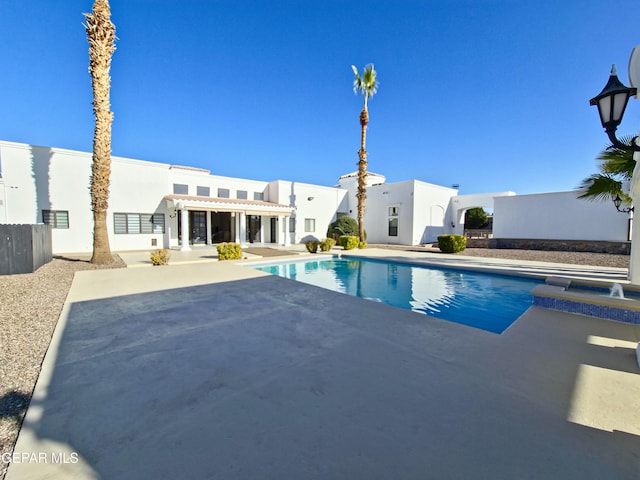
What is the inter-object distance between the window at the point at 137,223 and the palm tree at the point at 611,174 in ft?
73.6

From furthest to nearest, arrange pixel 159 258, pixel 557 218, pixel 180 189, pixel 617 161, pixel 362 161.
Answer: pixel 362 161 → pixel 180 189 → pixel 557 218 → pixel 159 258 → pixel 617 161

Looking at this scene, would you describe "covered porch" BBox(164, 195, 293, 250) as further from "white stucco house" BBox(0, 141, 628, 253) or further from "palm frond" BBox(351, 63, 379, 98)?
"palm frond" BBox(351, 63, 379, 98)

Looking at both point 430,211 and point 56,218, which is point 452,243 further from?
point 56,218

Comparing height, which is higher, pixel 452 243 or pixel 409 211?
pixel 409 211

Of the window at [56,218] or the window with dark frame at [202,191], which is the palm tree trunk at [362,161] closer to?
the window with dark frame at [202,191]

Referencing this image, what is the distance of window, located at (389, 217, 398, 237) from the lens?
25.4 meters

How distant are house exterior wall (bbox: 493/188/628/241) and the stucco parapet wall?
1707 cm

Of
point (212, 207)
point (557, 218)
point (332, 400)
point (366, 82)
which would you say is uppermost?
point (366, 82)

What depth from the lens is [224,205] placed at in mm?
18969

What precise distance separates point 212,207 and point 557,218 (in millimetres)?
23825

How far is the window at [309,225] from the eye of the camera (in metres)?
25.6

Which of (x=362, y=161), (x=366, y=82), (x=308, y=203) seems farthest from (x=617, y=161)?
(x=308, y=203)

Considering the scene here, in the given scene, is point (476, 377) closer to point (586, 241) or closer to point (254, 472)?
point (254, 472)

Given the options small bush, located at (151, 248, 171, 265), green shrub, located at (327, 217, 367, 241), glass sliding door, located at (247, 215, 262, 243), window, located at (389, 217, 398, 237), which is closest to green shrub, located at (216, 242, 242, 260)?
small bush, located at (151, 248, 171, 265)
